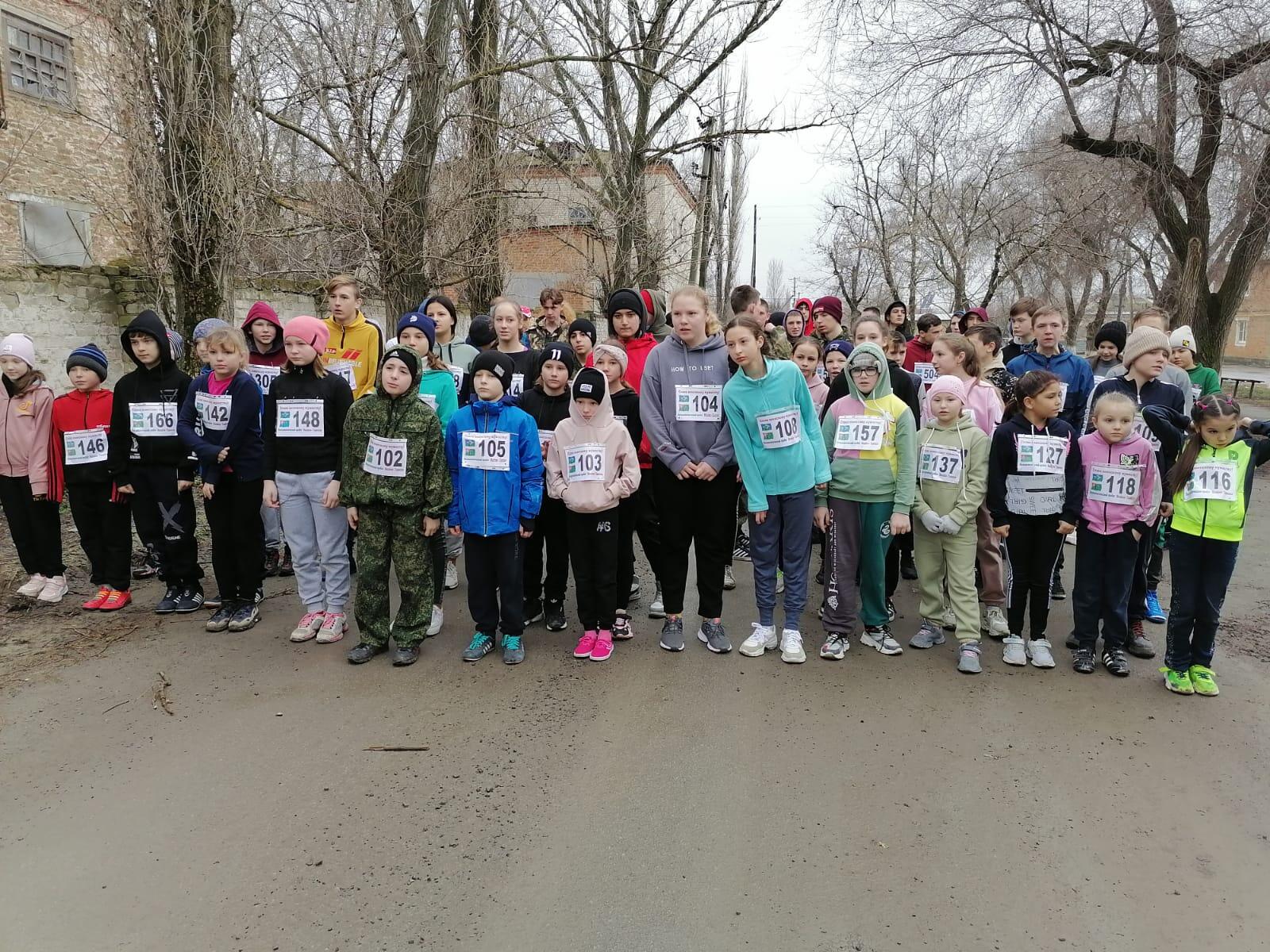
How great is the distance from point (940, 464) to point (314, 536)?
4349 millimetres

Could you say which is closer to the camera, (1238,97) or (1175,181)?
(1238,97)

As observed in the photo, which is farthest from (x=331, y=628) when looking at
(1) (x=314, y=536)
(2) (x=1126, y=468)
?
(2) (x=1126, y=468)

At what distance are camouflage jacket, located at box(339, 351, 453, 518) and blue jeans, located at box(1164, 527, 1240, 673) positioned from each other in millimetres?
4535

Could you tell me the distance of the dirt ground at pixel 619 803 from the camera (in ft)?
9.08

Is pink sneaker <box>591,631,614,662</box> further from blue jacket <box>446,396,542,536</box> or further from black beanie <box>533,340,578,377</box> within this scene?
black beanie <box>533,340,578,377</box>

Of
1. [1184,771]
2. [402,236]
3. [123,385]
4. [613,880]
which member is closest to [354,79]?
[402,236]

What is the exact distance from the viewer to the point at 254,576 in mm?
5594

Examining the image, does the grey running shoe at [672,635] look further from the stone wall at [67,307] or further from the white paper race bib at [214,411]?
the stone wall at [67,307]

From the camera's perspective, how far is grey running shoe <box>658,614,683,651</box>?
519cm

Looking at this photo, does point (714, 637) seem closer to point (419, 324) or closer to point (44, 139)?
point (419, 324)

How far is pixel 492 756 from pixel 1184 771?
344cm

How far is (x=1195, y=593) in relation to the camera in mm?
4598

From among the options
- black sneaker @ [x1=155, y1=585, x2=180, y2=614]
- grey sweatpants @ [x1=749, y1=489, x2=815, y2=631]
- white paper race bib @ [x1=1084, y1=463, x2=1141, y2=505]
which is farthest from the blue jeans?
black sneaker @ [x1=155, y1=585, x2=180, y2=614]

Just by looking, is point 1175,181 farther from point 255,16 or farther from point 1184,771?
point 255,16
